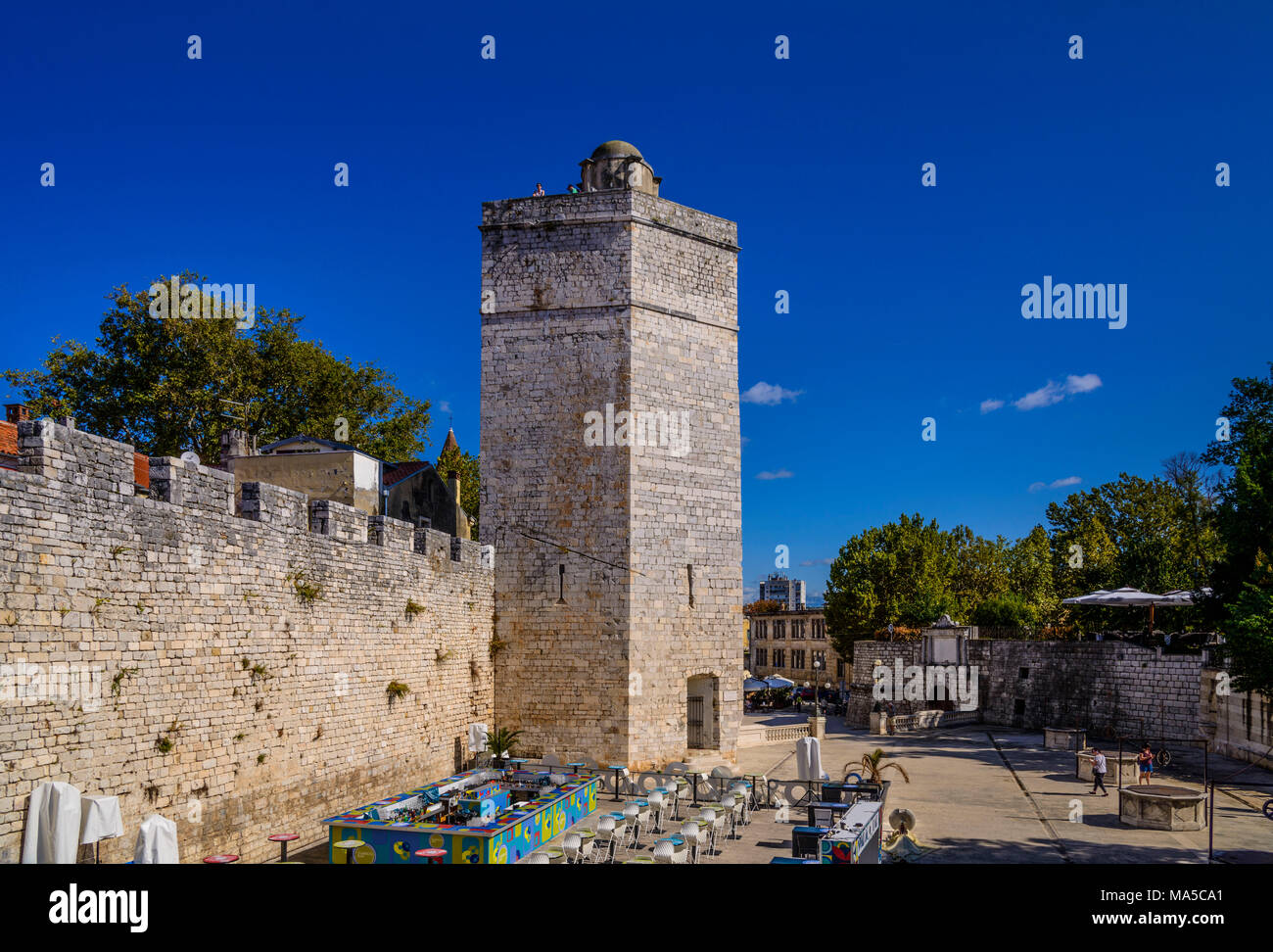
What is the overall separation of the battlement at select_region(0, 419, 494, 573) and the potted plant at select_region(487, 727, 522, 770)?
5126mm

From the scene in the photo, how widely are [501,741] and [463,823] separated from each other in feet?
Answer: 24.1

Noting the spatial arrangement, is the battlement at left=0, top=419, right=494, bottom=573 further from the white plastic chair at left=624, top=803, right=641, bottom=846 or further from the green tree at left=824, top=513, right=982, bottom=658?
the green tree at left=824, top=513, right=982, bottom=658

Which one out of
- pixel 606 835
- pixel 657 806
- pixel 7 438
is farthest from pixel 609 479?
pixel 7 438

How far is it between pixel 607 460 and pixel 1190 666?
790 inches

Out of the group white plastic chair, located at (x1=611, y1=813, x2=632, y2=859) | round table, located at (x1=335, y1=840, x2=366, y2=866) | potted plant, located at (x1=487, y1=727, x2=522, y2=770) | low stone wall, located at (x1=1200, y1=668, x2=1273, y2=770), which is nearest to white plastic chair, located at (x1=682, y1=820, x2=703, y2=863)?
white plastic chair, located at (x1=611, y1=813, x2=632, y2=859)

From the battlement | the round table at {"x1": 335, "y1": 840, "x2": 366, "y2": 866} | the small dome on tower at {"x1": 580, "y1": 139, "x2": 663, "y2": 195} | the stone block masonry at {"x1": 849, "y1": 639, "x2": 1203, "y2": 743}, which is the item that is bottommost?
the stone block masonry at {"x1": 849, "y1": 639, "x2": 1203, "y2": 743}

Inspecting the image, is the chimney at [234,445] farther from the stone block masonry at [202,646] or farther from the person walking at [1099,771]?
the person walking at [1099,771]

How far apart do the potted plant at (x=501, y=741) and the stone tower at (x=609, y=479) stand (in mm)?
A: 265

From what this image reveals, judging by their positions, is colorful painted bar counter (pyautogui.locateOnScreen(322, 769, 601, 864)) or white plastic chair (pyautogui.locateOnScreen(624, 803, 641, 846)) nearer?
colorful painted bar counter (pyautogui.locateOnScreen(322, 769, 601, 864))

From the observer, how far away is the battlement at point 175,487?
953cm

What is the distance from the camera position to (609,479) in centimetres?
2058

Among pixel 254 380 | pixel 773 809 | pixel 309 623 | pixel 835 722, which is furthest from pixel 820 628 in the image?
pixel 309 623

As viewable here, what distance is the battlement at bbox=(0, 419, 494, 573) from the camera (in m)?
9.53
